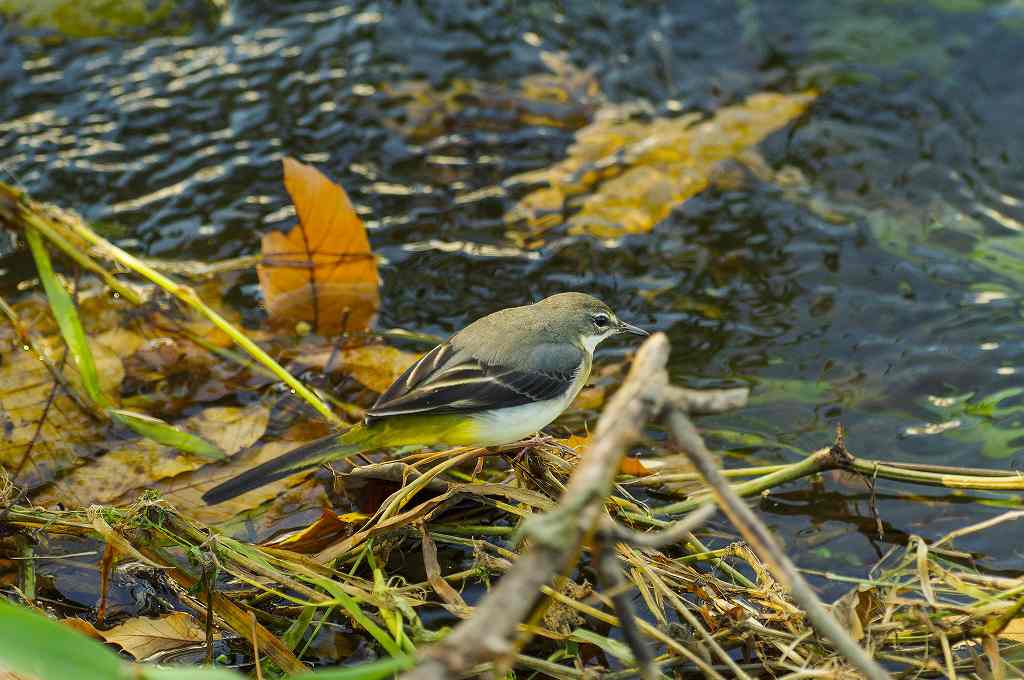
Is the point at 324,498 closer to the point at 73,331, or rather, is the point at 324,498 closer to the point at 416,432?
the point at 416,432

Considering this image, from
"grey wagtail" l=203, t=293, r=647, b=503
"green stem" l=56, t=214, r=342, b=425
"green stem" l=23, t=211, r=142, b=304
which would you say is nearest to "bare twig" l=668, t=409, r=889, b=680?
"grey wagtail" l=203, t=293, r=647, b=503

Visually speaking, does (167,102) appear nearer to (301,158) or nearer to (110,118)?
(110,118)

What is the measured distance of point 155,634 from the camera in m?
3.96

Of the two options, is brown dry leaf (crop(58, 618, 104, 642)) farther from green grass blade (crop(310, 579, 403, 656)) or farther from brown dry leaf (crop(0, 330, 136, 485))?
brown dry leaf (crop(0, 330, 136, 485))

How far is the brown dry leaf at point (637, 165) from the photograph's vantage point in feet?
25.1

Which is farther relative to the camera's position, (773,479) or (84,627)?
(773,479)

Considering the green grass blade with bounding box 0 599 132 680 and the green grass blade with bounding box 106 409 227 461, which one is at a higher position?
the green grass blade with bounding box 0 599 132 680

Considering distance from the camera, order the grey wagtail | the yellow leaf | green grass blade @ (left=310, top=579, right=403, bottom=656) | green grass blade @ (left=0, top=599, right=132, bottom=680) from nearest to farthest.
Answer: green grass blade @ (left=0, top=599, right=132, bottom=680) → green grass blade @ (left=310, top=579, right=403, bottom=656) → the yellow leaf → the grey wagtail

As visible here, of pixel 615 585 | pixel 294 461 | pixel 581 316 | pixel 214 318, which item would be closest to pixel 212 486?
pixel 294 461

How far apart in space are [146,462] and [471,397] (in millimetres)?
1772

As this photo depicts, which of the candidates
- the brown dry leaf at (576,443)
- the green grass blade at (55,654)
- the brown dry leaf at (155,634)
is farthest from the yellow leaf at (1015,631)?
the green grass blade at (55,654)

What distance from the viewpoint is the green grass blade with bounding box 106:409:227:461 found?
508 cm

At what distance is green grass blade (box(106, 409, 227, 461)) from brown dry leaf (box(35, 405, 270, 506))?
5 cm

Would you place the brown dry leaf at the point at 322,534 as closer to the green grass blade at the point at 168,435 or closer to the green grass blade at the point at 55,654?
the green grass blade at the point at 168,435
